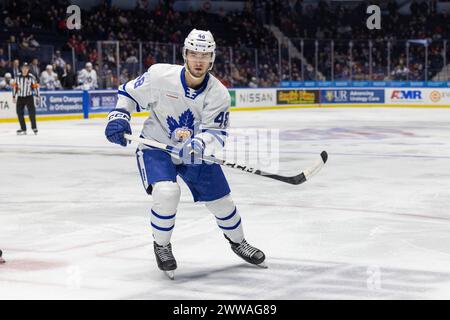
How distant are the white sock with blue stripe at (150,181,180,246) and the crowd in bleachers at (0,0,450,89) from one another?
13985 mm

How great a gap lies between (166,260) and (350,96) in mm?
24466

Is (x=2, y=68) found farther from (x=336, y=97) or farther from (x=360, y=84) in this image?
(x=360, y=84)

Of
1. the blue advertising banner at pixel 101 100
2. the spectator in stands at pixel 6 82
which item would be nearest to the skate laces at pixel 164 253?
the spectator in stands at pixel 6 82

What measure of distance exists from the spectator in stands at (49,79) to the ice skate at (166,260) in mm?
15335

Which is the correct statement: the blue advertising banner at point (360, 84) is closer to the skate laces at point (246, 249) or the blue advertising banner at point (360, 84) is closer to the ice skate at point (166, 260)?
the skate laces at point (246, 249)

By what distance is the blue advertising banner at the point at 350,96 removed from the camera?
1109 inches

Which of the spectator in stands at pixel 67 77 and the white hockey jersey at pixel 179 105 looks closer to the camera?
the white hockey jersey at pixel 179 105

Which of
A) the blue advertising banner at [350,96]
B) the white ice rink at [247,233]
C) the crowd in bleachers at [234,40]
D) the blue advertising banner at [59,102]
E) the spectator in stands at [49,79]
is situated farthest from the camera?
the blue advertising banner at [350,96]

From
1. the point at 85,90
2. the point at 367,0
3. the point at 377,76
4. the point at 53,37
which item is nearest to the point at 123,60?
the point at 85,90

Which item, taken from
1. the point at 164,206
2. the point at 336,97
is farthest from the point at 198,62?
the point at 336,97

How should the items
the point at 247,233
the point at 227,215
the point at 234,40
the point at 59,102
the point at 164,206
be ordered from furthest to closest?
the point at 234,40 → the point at 59,102 → the point at 247,233 → the point at 227,215 → the point at 164,206

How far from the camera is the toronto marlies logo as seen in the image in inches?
179

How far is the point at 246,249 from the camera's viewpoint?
475 centimetres

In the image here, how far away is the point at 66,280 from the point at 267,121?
15.7 meters
